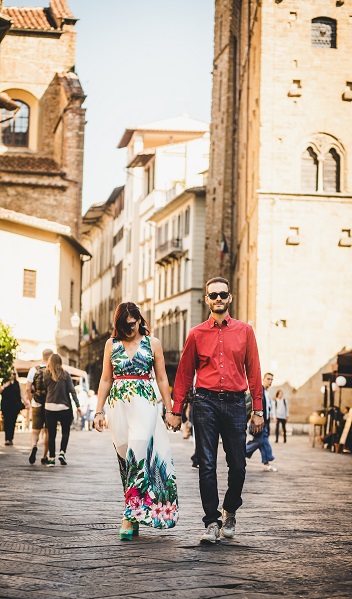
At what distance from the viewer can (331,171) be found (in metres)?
39.4

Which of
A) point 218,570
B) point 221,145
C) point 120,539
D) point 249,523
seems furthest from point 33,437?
point 221,145

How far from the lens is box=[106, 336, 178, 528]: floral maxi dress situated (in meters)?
8.06

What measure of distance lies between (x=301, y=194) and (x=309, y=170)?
112cm

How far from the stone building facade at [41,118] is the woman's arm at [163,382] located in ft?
130

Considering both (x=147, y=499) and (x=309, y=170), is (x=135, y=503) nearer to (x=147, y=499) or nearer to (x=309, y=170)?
(x=147, y=499)

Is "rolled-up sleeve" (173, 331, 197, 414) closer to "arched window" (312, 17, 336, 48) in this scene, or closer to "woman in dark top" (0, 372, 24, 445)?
"woman in dark top" (0, 372, 24, 445)

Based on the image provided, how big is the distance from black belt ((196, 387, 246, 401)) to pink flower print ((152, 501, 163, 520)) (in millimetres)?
811

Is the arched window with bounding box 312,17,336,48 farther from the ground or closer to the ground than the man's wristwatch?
farther from the ground

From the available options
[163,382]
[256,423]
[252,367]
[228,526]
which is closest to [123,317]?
[163,382]

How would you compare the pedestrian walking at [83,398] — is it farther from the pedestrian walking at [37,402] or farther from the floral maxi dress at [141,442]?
the floral maxi dress at [141,442]

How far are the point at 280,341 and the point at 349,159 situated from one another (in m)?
6.57

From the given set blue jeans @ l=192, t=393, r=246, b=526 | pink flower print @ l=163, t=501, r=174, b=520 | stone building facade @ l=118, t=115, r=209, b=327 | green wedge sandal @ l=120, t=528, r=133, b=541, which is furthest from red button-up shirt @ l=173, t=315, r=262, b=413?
stone building facade @ l=118, t=115, r=209, b=327

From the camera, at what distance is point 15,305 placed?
1634 inches

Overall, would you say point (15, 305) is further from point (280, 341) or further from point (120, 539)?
point (120, 539)
